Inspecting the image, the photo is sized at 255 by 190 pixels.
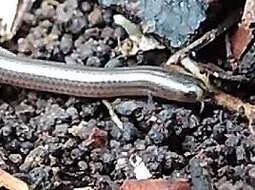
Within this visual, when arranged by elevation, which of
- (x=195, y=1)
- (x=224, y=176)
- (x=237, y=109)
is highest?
(x=195, y=1)

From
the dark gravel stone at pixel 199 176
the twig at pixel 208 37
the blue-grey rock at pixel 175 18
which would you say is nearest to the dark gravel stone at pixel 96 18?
the blue-grey rock at pixel 175 18

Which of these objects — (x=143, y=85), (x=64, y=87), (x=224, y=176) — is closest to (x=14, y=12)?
(x=64, y=87)

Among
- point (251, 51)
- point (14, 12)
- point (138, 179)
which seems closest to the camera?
point (138, 179)

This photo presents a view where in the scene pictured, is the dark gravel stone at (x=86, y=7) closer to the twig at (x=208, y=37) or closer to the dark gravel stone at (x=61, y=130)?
the twig at (x=208, y=37)

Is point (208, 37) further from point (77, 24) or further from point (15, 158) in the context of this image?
point (15, 158)

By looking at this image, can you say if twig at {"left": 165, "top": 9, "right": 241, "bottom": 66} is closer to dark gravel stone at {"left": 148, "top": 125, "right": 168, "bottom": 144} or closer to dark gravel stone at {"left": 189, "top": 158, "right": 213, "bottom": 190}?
dark gravel stone at {"left": 148, "top": 125, "right": 168, "bottom": 144}

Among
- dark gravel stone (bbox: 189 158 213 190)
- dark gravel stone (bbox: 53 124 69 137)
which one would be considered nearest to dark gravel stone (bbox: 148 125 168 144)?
dark gravel stone (bbox: 189 158 213 190)

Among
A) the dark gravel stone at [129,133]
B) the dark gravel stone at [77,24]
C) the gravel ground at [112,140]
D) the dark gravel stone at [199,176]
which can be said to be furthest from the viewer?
the dark gravel stone at [77,24]

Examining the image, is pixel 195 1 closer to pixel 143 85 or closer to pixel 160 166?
pixel 143 85

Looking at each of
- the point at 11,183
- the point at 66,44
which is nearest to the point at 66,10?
the point at 66,44
